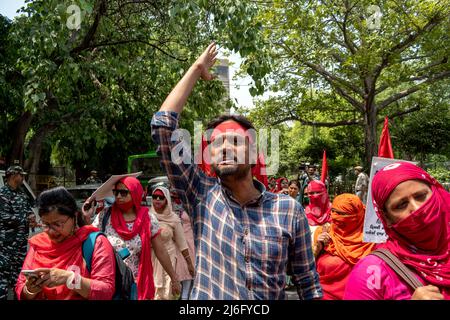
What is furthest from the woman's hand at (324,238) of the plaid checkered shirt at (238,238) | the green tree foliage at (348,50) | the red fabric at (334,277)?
the green tree foliage at (348,50)

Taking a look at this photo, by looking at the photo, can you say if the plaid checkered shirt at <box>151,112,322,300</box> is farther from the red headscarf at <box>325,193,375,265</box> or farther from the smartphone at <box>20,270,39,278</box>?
the red headscarf at <box>325,193,375,265</box>

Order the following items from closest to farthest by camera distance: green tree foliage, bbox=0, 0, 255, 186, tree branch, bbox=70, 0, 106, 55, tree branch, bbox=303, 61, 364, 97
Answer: green tree foliage, bbox=0, 0, 255, 186 → tree branch, bbox=70, 0, 106, 55 → tree branch, bbox=303, 61, 364, 97

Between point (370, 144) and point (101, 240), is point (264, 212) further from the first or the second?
point (370, 144)

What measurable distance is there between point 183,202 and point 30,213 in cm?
435

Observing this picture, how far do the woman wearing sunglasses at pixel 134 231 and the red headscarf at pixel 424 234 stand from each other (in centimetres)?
243

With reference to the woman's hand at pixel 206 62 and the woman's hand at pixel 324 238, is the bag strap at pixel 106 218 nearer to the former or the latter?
the woman's hand at pixel 324 238

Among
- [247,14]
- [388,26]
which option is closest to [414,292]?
[247,14]

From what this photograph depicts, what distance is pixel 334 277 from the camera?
3.72m

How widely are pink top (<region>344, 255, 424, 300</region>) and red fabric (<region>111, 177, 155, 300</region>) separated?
2.45 m

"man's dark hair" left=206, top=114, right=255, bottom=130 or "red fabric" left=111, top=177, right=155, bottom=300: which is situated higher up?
"man's dark hair" left=206, top=114, right=255, bottom=130

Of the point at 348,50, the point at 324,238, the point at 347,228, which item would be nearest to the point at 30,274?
the point at 324,238

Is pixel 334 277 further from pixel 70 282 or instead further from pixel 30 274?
pixel 30 274

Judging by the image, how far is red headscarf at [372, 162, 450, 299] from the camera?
1704mm

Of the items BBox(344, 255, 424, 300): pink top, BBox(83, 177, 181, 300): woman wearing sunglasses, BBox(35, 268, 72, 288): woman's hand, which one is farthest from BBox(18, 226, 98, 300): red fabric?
BBox(344, 255, 424, 300): pink top
